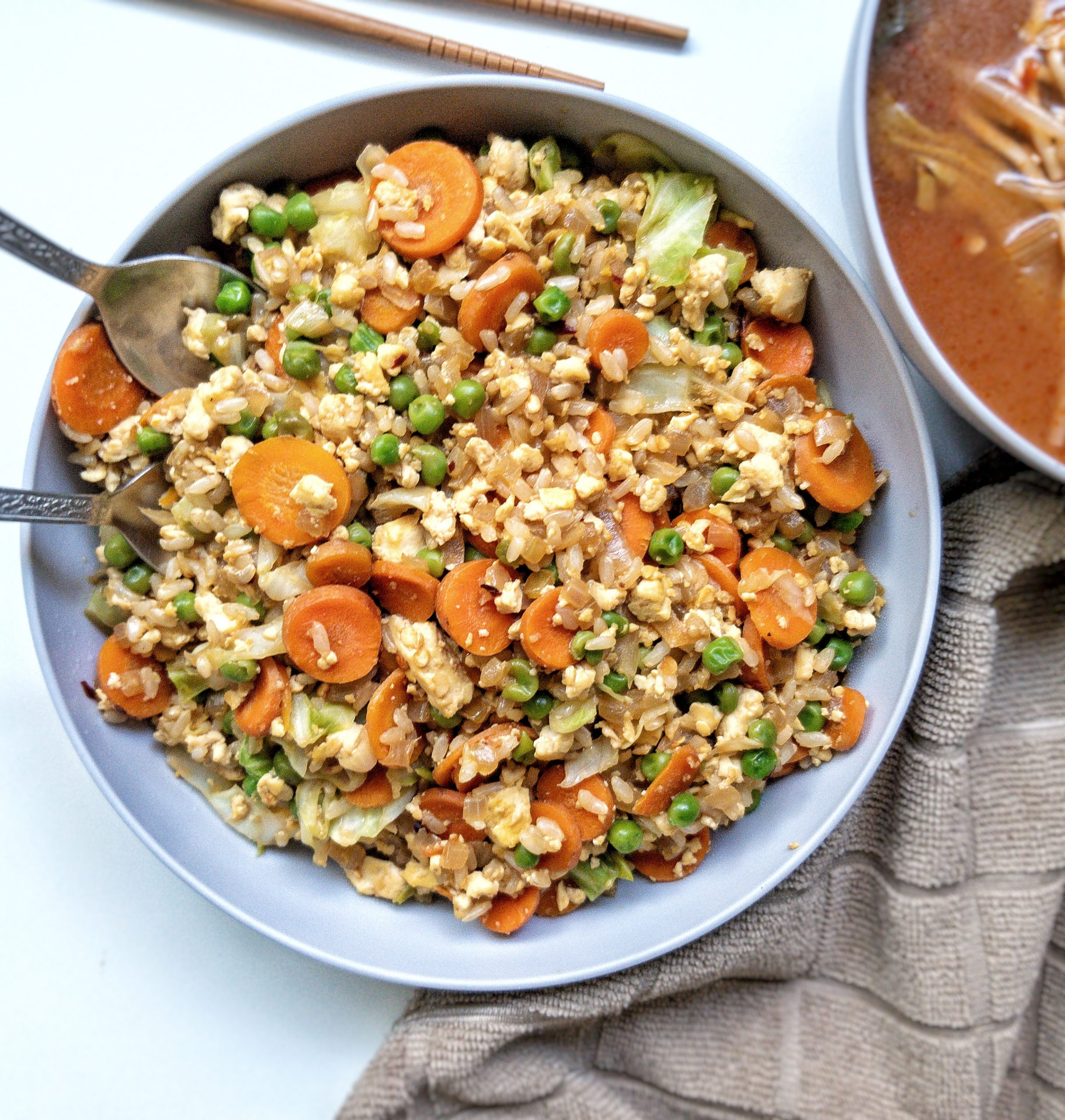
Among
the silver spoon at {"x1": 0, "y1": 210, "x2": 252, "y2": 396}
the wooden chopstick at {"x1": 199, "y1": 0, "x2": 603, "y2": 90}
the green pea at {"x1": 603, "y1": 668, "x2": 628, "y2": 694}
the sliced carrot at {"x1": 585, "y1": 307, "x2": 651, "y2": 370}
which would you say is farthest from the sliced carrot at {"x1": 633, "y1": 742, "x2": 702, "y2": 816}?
the wooden chopstick at {"x1": 199, "y1": 0, "x2": 603, "y2": 90}

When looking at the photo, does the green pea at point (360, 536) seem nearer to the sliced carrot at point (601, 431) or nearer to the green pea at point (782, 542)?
the sliced carrot at point (601, 431)

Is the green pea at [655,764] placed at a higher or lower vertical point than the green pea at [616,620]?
lower

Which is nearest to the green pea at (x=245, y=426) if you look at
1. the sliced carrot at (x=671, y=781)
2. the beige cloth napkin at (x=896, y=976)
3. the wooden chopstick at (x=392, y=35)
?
the wooden chopstick at (x=392, y=35)

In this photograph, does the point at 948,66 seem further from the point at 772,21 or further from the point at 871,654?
the point at 871,654

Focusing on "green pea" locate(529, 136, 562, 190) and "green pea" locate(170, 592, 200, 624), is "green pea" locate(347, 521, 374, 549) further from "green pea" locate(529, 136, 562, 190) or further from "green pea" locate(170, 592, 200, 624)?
"green pea" locate(529, 136, 562, 190)

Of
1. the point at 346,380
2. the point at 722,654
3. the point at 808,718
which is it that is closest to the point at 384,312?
the point at 346,380

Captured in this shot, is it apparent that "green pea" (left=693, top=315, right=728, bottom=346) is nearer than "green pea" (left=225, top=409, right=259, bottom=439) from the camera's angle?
No
